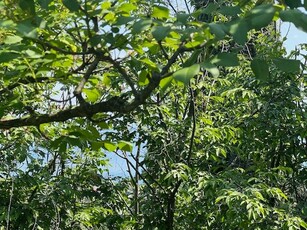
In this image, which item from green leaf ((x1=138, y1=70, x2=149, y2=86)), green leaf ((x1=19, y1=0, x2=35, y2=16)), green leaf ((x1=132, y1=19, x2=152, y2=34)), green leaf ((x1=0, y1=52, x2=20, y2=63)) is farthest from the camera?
green leaf ((x1=138, y1=70, x2=149, y2=86))

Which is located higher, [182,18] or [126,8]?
[126,8]

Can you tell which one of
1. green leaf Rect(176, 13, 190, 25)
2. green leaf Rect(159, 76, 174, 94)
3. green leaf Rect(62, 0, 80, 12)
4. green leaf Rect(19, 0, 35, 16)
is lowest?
green leaf Rect(159, 76, 174, 94)

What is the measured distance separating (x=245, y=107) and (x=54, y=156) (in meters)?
1.79

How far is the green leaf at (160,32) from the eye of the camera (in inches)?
35.0

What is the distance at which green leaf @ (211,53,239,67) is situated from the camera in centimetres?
90

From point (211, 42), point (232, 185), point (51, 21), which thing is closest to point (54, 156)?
point (232, 185)

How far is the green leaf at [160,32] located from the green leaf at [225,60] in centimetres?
10

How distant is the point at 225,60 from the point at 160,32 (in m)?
0.13

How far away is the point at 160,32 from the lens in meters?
0.90

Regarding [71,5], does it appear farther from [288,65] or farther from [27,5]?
[288,65]

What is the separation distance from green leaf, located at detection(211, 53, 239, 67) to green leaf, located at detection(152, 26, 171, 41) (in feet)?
0.32

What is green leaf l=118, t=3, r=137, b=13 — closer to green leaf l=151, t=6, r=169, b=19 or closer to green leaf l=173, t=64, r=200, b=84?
green leaf l=151, t=6, r=169, b=19

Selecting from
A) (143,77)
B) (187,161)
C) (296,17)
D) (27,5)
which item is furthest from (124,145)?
(187,161)

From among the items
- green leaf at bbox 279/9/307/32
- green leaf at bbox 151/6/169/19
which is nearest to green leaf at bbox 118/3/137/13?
green leaf at bbox 151/6/169/19
